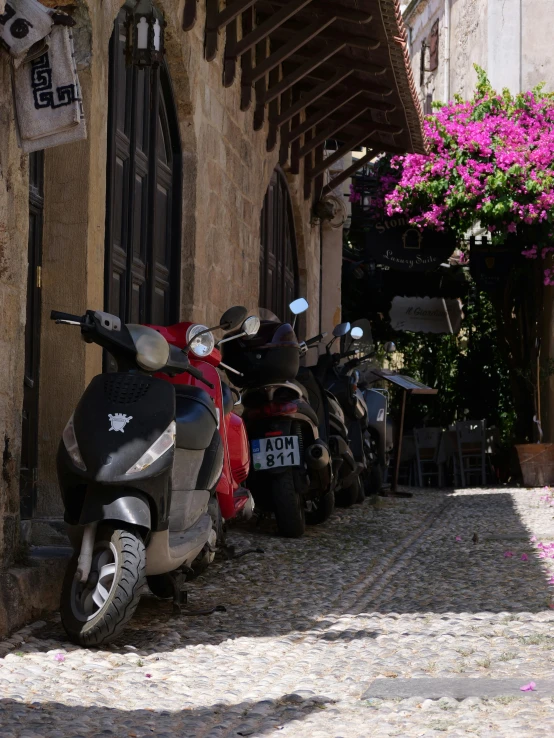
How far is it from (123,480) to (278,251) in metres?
8.88

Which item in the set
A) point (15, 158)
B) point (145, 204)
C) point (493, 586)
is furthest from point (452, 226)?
point (15, 158)

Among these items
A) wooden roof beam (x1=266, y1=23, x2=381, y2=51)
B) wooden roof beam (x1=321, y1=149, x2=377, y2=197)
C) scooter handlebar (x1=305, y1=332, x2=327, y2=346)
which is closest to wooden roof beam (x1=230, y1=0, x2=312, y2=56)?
wooden roof beam (x1=266, y1=23, x2=381, y2=51)

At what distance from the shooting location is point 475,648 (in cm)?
416

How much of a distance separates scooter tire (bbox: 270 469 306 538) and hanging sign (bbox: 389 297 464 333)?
1201cm

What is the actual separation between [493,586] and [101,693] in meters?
2.70

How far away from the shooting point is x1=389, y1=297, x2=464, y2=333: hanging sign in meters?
19.3

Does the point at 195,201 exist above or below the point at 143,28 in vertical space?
below

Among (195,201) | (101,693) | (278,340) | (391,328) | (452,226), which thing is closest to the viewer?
(101,693)

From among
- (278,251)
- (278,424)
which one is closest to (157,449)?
(278,424)

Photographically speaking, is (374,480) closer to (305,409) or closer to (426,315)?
(305,409)

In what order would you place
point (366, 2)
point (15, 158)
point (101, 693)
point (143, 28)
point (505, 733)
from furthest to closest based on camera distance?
point (366, 2) → point (143, 28) → point (15, 158) → point (101, 693) → point (505, 733)

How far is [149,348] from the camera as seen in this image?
14.4 feet

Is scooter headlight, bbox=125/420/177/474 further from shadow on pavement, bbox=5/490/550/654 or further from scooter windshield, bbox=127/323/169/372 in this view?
shadow on pavement, bbox=5/490/550/654

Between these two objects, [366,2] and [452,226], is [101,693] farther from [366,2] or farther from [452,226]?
[452,226]
